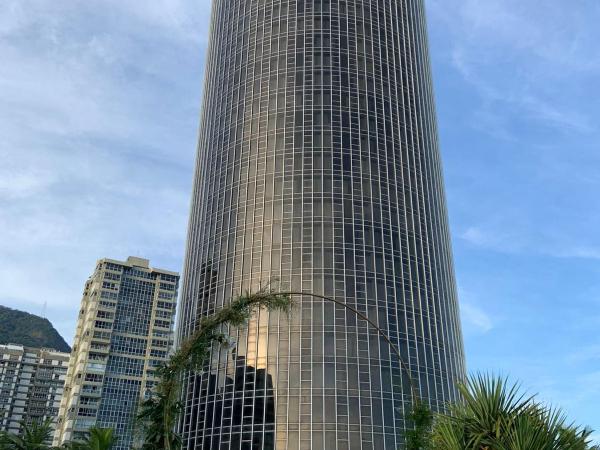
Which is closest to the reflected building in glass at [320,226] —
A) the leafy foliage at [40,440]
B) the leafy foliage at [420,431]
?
the leafy foliage at [40,440]

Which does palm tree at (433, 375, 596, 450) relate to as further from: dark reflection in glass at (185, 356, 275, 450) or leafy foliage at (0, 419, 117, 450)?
dark reflection in glass at (185, 356, 275, 450)

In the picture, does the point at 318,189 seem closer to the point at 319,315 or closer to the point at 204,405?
the point at 319,315

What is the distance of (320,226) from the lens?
7306cm

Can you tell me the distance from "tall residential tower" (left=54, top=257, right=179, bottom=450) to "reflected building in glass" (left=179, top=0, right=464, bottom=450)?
49930mm

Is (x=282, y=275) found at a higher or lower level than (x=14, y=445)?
higher

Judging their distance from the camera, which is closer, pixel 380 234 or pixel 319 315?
pixel 319 315

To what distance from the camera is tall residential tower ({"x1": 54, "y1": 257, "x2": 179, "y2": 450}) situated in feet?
397

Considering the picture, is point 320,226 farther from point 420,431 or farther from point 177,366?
point 177,366

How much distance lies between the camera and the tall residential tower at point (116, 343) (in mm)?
121000

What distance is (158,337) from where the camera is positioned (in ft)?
443

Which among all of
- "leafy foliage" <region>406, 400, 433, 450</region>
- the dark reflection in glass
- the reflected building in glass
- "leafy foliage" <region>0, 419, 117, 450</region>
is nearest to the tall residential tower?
the reflected building in glass

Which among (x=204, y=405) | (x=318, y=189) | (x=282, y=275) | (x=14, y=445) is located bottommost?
(x=14, y=445)

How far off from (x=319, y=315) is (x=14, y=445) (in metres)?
35.4

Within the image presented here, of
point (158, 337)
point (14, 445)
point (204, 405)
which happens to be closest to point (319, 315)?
point (204, 405)
